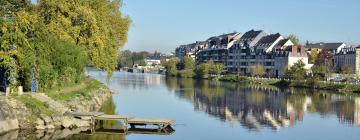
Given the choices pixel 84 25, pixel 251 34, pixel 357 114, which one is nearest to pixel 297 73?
pixel 357 114

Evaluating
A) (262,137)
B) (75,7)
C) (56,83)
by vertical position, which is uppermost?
(75,7)

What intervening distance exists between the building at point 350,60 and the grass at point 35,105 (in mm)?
81436

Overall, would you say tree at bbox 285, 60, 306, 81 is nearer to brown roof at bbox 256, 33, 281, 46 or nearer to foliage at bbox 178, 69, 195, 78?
brown roof at bbox 256, 33, 281, 46

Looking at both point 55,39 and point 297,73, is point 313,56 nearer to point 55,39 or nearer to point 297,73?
point 297,73

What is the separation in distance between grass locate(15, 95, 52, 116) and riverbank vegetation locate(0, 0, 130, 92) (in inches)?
138

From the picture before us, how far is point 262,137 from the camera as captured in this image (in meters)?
28.2

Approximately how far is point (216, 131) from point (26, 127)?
1071 cm

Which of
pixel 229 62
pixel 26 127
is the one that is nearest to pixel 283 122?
pixel 26 127

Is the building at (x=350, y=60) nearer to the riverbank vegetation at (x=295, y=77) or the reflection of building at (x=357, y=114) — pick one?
the riverbank vegetation at (x=295, y=77)

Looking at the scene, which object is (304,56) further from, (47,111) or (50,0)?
(47,111)

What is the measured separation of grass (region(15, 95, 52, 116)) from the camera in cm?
2602

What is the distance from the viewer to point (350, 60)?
104062 millimetres

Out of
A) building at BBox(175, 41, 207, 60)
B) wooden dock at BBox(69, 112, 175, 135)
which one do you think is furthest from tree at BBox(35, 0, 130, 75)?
building at BBox(175, 41, 207, 60)

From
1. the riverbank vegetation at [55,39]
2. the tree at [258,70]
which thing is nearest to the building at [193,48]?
the tree at [258,70]
